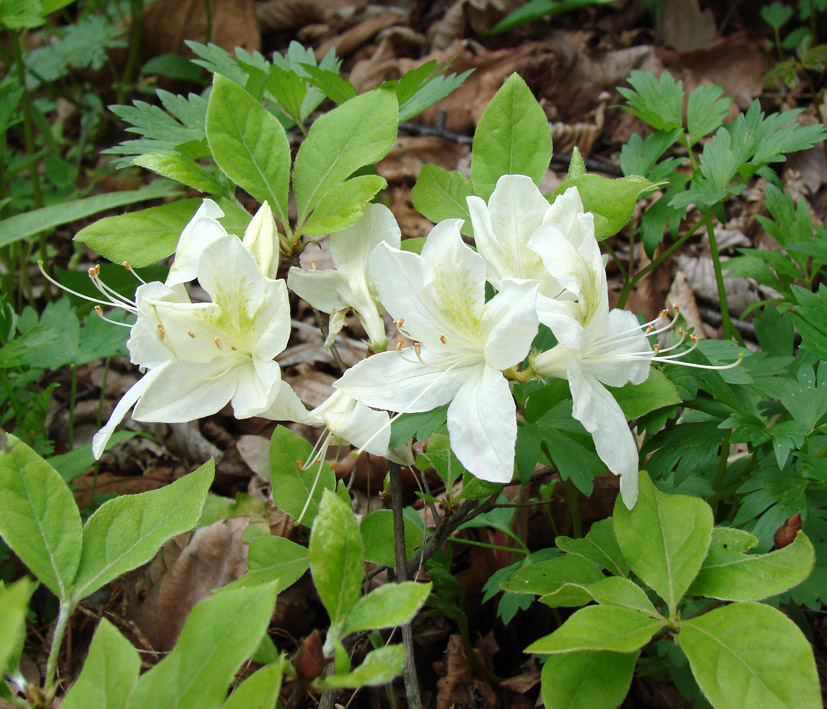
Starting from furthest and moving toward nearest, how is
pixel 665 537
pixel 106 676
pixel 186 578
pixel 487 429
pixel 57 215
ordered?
pixel 57 215 → pixel 186 578 → pixel 665 537 → pixel 487 429 → pixel 106 676

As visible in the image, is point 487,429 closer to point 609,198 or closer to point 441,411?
point 441,411

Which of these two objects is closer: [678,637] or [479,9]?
[678,637]

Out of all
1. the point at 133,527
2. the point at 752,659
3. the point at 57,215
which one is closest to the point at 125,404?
the point at 133,527

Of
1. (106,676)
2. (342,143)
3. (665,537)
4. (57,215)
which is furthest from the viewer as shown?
(57,215)

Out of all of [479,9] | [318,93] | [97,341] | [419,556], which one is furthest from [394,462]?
[479,9]

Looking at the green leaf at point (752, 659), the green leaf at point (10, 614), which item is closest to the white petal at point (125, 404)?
the green leaf at point (10, 614)

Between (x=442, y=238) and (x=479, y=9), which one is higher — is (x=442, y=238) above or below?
above

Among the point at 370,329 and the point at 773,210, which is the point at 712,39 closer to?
the point at 773,210
